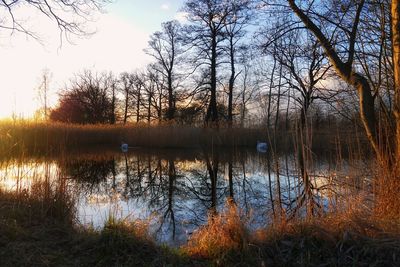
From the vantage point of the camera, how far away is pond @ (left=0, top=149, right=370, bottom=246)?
4.16 m

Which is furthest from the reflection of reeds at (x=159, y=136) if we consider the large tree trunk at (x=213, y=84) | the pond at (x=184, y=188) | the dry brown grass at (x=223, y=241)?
the dry brown grass at (x=223, y=241)

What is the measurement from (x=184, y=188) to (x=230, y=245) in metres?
5.48

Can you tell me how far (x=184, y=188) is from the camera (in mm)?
8297

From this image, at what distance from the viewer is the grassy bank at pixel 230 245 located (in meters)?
2.61

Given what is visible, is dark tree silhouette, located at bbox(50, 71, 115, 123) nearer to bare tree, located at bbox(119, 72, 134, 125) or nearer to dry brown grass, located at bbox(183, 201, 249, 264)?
bare tree, located at bbox(119, 72, 134, 125)

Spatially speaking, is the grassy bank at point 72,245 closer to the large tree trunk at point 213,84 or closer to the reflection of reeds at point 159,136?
the reflection of reeds at point 159,136

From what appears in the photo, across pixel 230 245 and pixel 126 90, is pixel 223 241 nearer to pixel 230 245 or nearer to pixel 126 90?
pixel 230 245

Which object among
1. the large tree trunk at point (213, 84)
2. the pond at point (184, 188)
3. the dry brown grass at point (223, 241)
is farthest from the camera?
the large tree trunk at point (213, 84)

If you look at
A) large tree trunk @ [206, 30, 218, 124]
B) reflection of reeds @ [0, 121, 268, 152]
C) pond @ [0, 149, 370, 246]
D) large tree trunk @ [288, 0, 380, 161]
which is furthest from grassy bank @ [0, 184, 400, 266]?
large tree trunk @ [206, 30, 218, 124]

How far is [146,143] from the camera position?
19.9 meters

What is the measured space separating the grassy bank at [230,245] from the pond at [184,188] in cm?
43

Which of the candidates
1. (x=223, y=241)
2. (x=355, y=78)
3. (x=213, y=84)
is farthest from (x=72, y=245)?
(x=213, y=84)

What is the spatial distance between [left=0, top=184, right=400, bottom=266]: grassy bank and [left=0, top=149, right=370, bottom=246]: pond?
1.40 ft

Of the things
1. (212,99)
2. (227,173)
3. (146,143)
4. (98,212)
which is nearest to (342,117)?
(98,212)
